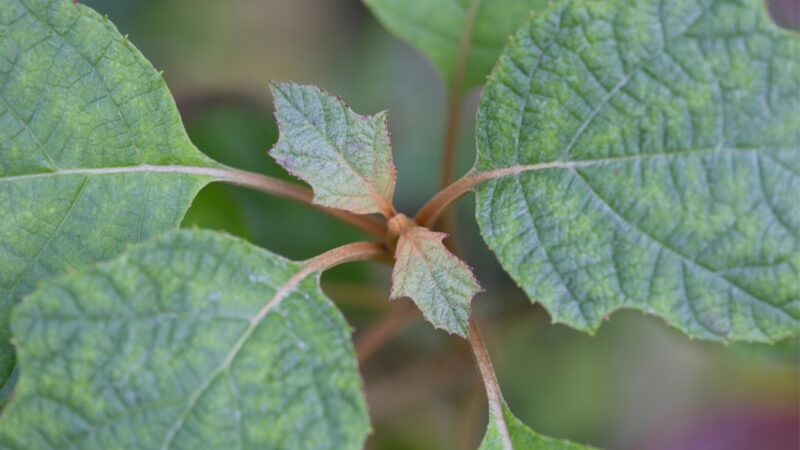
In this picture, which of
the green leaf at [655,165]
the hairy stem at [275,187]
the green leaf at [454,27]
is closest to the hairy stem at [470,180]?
the green leaf at [655,165]

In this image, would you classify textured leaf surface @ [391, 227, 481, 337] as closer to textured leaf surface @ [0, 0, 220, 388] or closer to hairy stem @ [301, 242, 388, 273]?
hairy stem @ [301, 242, 388, 273]

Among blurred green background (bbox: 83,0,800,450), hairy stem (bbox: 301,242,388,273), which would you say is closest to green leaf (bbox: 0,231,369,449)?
hairy stem (bbox: 301,242,388,273)

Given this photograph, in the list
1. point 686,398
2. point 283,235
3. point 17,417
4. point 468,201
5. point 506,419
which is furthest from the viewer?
point 686,398

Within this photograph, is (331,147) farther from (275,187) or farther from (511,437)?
(511,437)

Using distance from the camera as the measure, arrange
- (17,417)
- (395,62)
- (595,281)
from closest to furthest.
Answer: (17,417)
(595,281)
(395,62)

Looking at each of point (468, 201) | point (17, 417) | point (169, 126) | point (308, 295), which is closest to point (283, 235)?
point (468, 201)

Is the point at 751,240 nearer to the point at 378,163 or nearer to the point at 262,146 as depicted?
the point at 378,163

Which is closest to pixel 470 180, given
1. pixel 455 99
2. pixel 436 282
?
pixel 436 282
